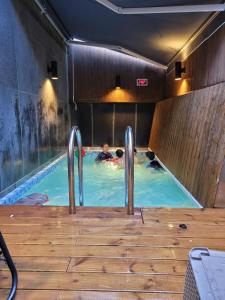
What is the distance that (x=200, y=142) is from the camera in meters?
3.10

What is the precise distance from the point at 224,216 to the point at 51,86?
4865 millimetres

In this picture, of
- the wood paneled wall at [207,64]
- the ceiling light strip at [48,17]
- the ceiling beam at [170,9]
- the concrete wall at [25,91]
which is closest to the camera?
the ceiling beam at [170,9]

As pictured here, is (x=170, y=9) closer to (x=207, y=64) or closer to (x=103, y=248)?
(x=207, y=64)

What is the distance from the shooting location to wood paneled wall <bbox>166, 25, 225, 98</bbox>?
132 inches

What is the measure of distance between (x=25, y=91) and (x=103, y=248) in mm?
3292

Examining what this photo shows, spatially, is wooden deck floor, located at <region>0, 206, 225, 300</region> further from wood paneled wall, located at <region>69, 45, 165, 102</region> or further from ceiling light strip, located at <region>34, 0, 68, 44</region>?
wood paneled wall, located at <region>69, 45, 165, 102</region>

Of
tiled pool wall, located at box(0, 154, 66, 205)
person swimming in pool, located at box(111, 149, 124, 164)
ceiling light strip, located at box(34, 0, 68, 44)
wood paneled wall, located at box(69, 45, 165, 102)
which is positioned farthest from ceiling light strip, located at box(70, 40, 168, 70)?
tiled pool wall, located at box(0, 154, 66, 205)

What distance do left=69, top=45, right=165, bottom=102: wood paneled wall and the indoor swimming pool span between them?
274cm

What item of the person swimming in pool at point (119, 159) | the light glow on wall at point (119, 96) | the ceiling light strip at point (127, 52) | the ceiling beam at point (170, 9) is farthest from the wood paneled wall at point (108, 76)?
the ceiling beam at point (170, 9)

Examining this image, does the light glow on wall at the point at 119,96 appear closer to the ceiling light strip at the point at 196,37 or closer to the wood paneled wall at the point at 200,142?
the ceiling light strip at the point at 196,37

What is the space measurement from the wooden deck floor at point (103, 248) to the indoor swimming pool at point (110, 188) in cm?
133

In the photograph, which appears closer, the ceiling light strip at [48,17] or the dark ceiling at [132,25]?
the dark ceiling at [132,25]

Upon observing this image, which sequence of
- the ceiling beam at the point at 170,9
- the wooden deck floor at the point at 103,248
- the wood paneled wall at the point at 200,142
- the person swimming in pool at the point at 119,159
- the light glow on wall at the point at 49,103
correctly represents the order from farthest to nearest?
the person swimming in pool at the point at 119,159 → the light glow on wall at the point at 49,103 → the ceiling beam at the point at 170,9 → the wood paneled wall at the point at 200,142 → the wooden deck floor at the point at 103,248

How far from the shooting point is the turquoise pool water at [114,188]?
12.6 feet
